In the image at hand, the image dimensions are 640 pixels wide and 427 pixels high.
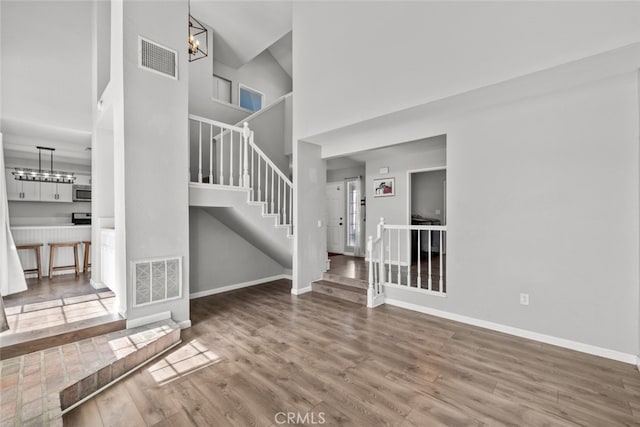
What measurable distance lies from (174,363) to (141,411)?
0.69 m

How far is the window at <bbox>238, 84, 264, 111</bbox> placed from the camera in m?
7.74

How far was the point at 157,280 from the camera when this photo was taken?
3.35 metres

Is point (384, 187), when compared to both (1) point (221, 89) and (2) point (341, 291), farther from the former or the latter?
(1) point (221, 89)

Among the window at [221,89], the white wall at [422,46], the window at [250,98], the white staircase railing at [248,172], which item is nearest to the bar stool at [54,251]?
the white staircase railing at [248,172]

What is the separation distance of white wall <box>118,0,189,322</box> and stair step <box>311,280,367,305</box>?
2.27 meters

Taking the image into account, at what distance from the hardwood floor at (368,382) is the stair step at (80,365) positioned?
12 centimetres

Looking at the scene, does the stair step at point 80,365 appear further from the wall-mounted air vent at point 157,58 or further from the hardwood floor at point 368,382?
the wall-mounted air vent at point 157,58

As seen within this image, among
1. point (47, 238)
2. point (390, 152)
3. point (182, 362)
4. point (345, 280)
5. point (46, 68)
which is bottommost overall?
point (182, 362)

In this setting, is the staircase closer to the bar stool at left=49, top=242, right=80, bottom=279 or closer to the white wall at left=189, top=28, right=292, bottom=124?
the white wall at left=189, top=28, right=292, bottom=124

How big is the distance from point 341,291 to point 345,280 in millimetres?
306

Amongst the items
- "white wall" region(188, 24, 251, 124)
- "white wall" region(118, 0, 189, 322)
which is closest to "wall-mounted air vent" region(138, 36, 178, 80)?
"white wall" region(118, 0, 189, 322)

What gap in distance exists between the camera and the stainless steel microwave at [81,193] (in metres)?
7.33
